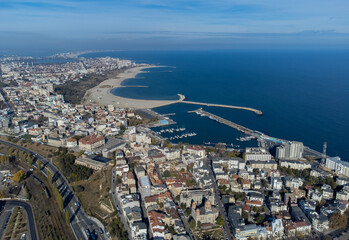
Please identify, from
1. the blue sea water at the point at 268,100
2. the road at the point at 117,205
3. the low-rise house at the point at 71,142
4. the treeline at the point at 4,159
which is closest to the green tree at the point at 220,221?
the road at the point at 117,205

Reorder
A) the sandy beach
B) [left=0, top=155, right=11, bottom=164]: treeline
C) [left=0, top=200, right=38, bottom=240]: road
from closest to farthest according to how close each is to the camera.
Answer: [left=0, top=200, right=38, bottom=240]: road, [left=0, top=155, right=11, bottom=164]: treeline, the sandy beach

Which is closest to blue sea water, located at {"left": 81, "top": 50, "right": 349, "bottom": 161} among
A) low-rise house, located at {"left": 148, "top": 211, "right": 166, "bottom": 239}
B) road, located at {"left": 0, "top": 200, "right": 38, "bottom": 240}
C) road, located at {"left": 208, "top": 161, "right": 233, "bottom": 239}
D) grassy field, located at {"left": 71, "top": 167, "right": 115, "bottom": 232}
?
road, located at {"left": 208, "top": 161, "right": 233, "bottom": 239}

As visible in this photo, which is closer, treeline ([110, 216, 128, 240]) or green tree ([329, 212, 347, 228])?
treeline ([110, 216, 128, 240])


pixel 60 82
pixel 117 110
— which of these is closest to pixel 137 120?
pixel 117 110

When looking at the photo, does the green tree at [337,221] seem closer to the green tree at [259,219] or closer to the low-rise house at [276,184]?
the green tree at [259,219]

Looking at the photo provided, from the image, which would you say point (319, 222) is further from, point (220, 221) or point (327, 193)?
point (220, 221)

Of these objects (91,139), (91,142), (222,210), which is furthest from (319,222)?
(91,139)

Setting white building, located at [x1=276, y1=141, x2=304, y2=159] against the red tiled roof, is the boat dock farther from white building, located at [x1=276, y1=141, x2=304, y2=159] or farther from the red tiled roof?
the red tiled roof
